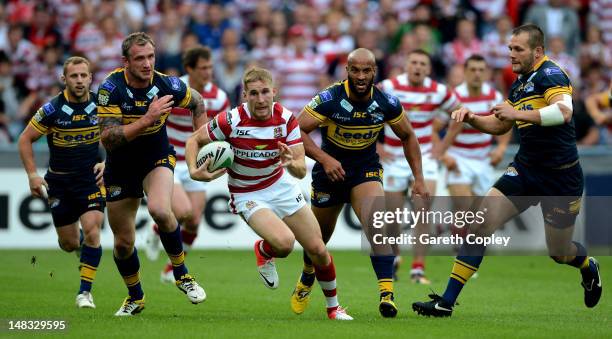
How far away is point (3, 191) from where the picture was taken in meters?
18.1

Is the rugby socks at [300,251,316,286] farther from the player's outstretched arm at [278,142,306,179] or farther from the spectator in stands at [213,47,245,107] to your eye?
the spectator in stands at [213,47,245,107]

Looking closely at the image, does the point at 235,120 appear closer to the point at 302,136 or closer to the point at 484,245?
the point at 302,136

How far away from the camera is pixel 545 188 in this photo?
10.9 metres

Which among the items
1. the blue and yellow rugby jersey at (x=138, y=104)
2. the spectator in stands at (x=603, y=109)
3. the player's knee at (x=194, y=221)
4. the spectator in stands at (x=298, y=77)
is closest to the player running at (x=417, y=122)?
the spectator in stands at (x=603, y=109)

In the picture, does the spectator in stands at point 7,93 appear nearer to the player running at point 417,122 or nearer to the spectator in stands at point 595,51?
the player running at point 417,122

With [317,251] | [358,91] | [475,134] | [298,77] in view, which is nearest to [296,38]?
[298,77]

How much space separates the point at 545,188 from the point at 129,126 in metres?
4.05

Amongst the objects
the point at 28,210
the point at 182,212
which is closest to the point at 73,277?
the point at 182,212

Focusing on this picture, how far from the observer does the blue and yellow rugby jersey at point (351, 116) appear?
11.2 meters

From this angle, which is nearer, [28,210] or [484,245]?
[484,245]

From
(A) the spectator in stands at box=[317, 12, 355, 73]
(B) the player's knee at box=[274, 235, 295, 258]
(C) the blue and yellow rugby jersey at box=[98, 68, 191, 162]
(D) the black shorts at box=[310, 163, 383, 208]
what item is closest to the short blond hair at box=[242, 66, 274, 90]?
(C) the blue and yellow rugby jersey at box=[98, 68, 191, 162]

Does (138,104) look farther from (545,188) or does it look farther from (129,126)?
(545,188)

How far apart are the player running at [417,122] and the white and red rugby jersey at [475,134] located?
86 cm

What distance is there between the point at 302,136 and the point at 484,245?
2088 millimetres
